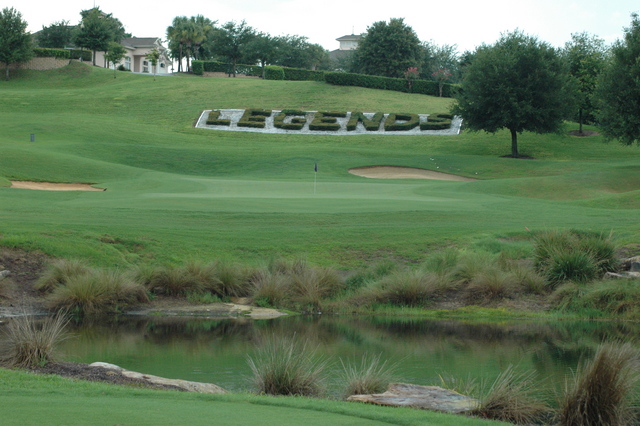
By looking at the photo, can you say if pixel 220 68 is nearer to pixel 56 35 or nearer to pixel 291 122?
pixel 56 35

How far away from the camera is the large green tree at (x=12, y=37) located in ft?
278

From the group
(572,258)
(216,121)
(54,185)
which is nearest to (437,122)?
(216,121)

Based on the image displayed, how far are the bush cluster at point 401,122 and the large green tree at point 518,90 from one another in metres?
11.0

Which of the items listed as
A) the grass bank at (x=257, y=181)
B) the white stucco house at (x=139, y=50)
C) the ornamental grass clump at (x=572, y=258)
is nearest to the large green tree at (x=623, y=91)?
the grass bank at (x=257, y=181)

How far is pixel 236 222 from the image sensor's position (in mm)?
22875

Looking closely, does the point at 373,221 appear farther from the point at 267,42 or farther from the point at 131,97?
the point at 267,42

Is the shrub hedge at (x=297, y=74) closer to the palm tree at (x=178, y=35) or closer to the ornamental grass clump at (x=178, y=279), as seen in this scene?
the palm tree at (x=178, y=35)

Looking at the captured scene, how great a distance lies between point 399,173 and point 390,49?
61.9m

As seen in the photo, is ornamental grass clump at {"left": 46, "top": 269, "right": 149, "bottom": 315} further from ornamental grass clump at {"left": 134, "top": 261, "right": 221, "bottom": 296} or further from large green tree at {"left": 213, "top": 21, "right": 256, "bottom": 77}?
large green tree at {"left": 213, "top": 21, "right": 256, "bottom": 77}

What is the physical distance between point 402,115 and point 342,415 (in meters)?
63.2

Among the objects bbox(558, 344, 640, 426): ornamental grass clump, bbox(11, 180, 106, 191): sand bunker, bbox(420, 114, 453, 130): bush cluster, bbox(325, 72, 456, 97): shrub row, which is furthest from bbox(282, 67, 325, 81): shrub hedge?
bbox(558, 344, 640, 426): ornamental grass clump

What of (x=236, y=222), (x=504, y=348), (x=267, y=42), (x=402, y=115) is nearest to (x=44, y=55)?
(x=267, y=42)

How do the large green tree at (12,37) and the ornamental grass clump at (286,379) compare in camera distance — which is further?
the large green tree at (12,37)

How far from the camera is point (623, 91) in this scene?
146ft
